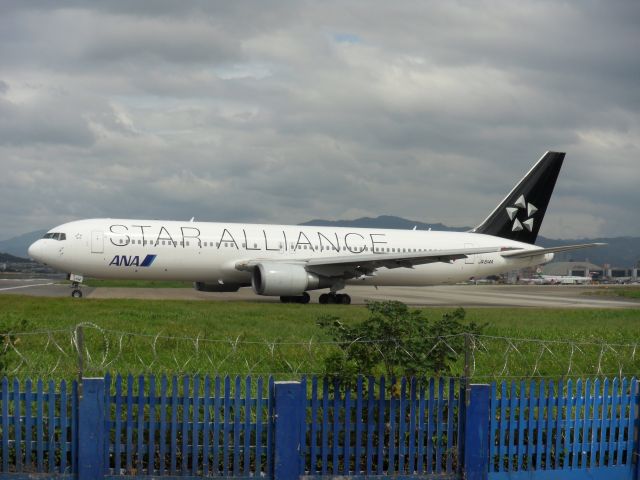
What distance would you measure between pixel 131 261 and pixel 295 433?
74.8 ft

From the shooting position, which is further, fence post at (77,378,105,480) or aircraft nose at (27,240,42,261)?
aircraft nose at (27,240,42,261)

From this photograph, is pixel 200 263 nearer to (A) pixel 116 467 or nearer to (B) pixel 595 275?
(A) pixel 116 467

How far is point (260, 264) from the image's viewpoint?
98.0ft

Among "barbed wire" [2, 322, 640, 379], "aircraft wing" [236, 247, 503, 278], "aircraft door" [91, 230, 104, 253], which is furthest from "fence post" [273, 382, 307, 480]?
"aircraft door" [91, 230, 104, 253]

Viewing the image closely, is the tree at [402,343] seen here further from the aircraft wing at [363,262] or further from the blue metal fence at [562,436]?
the aircraft wing at [363,262]

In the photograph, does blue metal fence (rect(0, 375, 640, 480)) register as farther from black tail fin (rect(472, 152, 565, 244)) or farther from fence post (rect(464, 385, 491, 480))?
black tail fin (rect(472, 152, 565, 244))

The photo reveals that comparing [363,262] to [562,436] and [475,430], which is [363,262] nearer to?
[562,436]

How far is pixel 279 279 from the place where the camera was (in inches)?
1157

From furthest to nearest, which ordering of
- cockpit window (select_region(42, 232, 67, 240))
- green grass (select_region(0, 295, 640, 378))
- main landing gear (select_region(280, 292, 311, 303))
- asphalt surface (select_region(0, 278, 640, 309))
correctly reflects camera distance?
1. asphalt surface (select_region(0, 278, 640, 309))
2. main landing gear (select_region(280, 292, 311, 303))
3. cockpit window (select_region(42, 232, 67, 240))
4. green grass (select_region(0, 295, 640, 378))

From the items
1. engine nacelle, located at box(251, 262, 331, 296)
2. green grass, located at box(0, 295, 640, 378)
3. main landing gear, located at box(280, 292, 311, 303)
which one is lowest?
main landing gear, located at box(280, 292, 311, 303)

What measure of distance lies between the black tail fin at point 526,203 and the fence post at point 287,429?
32428 millimetres

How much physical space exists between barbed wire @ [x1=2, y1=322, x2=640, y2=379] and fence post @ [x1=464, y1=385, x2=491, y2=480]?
2.89m

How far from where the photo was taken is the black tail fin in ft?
127

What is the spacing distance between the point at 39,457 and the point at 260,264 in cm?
2210
